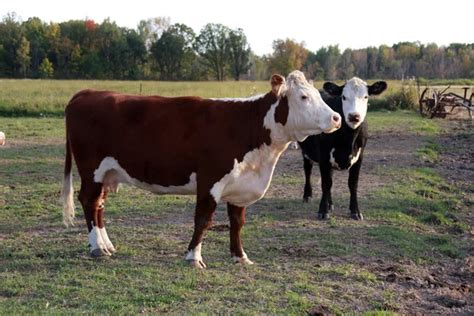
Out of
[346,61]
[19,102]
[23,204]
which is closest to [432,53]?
[346,61]

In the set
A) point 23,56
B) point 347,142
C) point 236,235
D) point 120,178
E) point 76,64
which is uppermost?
point 23,56

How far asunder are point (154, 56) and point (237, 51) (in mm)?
10762

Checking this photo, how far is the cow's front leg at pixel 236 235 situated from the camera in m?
6.66

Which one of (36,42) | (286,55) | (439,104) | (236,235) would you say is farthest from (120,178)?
(36,42)

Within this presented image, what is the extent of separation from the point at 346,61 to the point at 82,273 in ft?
300

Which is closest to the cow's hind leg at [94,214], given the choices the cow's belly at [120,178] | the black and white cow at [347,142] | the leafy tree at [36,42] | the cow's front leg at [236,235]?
the cow's belly at [120,178]

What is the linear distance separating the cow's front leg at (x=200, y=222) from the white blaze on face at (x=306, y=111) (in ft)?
3.51

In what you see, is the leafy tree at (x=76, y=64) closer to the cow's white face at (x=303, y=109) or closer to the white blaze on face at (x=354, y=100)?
the white blaze on face at (x=354, y=100)

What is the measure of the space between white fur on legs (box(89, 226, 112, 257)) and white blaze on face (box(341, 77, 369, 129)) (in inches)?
150

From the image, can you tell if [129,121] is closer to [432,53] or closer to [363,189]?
[363,189]

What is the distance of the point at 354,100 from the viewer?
907 cm

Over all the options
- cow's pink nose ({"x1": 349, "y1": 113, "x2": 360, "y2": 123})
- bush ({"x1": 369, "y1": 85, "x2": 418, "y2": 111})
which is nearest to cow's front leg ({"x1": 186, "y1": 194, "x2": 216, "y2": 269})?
cow's pink nose ({"x1": 349, "y1": 113, "x2": 360, "y2": 123})

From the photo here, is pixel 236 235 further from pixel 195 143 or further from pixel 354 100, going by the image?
pixel 354 100

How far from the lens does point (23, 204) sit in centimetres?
944
